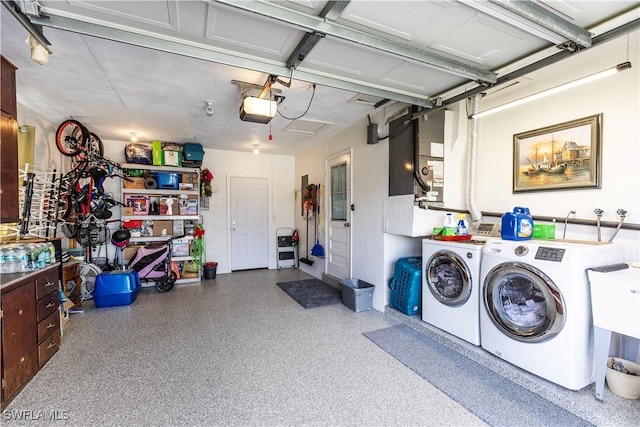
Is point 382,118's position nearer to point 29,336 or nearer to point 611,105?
point 611,105

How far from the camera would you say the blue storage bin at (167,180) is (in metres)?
5.15

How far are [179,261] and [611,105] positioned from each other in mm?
6086

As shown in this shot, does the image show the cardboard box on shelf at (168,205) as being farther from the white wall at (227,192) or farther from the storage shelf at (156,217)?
the white wall at (227,192)

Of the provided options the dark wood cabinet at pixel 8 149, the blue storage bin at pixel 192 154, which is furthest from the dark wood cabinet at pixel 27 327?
the blue storage bin at pixel 192 154

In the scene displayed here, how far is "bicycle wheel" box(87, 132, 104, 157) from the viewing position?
4.45 meters

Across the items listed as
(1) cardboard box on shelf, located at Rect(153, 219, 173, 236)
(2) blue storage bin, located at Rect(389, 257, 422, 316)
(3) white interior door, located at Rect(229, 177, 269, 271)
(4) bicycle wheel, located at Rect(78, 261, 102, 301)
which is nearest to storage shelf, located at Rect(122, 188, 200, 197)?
(1) cardboard box on shelf, located at Rect(153, 219, 173, 236)

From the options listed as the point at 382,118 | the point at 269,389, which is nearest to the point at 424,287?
the point at 269,389

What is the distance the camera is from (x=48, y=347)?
256 centimetres

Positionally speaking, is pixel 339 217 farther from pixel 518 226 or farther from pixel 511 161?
pixel 518 226

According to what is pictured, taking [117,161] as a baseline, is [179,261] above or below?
below

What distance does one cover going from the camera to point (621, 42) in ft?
7.06

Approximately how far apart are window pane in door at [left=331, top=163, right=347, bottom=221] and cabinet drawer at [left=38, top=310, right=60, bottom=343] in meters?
3.63

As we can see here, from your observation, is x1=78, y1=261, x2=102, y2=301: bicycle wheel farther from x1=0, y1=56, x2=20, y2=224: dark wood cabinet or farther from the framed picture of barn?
the framed picture of barn

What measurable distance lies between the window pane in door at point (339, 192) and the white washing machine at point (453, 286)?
6.01 feet
